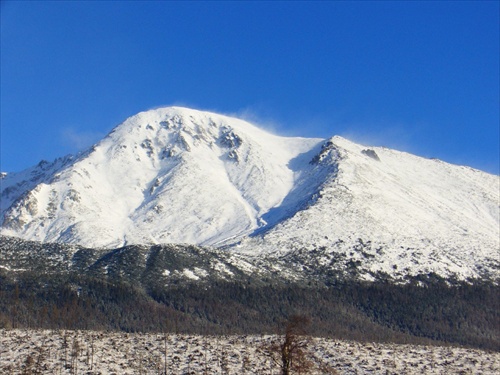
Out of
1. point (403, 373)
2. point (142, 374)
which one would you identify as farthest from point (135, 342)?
point (403, 373)

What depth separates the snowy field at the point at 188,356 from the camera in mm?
109438

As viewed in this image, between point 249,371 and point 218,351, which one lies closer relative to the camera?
point 249,371

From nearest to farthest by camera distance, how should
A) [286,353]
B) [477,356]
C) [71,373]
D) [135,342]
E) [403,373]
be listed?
[286,353]
[71,373]
[403,373]
[135,342]
[477,356]

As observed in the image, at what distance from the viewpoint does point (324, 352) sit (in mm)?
124188

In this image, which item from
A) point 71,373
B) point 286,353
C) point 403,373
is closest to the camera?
point 286,353

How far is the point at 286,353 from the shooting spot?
97.2 meters

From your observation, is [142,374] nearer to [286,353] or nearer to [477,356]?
[286,353]

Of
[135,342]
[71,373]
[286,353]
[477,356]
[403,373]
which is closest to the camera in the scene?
[286,353]

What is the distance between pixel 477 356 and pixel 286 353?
48.9 m

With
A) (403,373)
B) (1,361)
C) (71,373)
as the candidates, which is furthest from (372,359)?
(1,361)

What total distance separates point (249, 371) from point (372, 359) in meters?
20.8

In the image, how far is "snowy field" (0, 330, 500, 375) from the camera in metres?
109

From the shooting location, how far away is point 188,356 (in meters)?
117

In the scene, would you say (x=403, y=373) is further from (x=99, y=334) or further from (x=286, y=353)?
(x=99, y=334)
